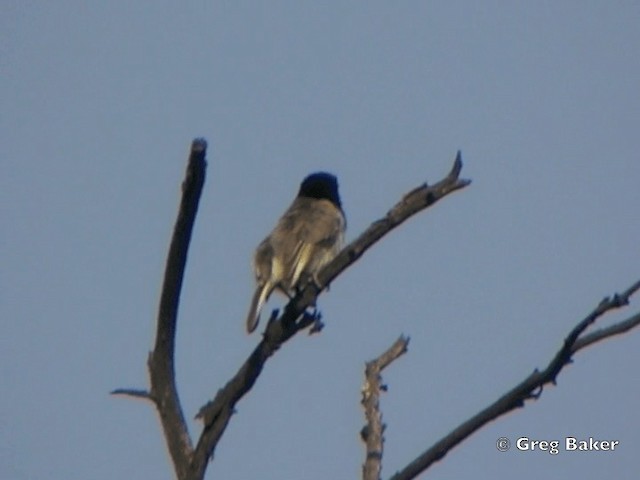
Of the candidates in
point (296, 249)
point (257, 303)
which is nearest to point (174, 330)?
point (257, 303)

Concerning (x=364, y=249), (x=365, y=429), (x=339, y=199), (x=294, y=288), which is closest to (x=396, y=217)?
(x=364, y=249)

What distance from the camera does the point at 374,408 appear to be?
558 centimetres

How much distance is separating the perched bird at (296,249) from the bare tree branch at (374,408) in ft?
8.58

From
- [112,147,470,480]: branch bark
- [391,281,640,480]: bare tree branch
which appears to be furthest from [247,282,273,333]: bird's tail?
[391,281,640,480]: bare tree branch

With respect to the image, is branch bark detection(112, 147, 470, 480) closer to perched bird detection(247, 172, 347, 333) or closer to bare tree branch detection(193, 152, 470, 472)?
bare tree branch detection(193, 152, 470, 472)

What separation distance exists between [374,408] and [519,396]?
1.02 meters

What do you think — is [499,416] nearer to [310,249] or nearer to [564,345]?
[564,345]

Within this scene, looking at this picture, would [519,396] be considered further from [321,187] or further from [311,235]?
[321,187]

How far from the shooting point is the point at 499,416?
4.69 meters

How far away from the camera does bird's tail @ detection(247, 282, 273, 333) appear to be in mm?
8594

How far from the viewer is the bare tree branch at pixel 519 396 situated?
15.3 ft

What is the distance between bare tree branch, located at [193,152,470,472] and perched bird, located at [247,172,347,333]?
2.59 m

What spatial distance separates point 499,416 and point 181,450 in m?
1.25

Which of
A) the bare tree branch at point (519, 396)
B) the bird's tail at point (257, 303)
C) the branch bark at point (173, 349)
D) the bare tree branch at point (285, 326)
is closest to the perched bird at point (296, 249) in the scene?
the bird's tail at point (257, 303)
